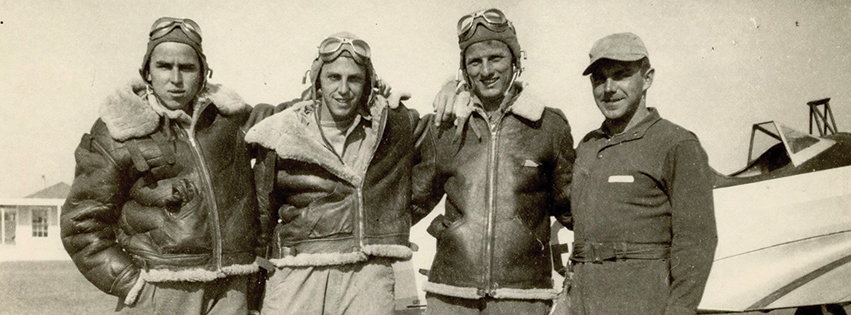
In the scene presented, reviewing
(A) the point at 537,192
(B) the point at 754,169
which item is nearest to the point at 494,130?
(A) the point at 537,192

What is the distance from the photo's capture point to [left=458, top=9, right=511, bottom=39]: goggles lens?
411 centimetres

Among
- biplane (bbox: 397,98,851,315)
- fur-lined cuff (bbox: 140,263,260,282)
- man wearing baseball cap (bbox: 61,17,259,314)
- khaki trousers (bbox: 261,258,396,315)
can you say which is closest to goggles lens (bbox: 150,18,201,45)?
man wearing baseball cap (bbox: 61,17,259,314)

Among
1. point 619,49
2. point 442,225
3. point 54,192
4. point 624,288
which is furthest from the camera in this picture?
point 54,192

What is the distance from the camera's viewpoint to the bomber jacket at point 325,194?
3961 mm

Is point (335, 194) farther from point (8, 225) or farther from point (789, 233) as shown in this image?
point (8, 225)

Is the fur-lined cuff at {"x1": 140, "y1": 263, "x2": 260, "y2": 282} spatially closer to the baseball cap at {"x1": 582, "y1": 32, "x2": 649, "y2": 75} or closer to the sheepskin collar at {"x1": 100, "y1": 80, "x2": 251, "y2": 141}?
the sheepskin collar at {"x1": 100, "y1": 80, "x2": 251, "y2": 141}

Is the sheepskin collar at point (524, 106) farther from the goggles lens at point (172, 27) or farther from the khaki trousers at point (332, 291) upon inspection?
the goggles lens at point (172, 27)

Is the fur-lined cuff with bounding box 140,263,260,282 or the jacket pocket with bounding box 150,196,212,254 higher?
the jacket pocket with bounding box 150,196,212,254

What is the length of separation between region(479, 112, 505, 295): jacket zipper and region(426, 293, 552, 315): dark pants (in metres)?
0.09

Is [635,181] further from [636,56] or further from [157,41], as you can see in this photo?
[157,41]

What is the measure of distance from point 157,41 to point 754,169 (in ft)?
21.6

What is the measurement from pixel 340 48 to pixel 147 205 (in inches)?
56.2

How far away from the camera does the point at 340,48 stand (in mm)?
3998

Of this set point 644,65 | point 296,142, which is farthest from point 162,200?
point 644,65
